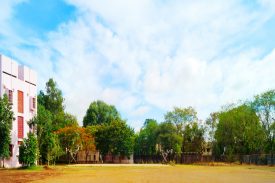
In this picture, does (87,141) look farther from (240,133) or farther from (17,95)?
(240,133)

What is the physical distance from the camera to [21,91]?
5059 cm

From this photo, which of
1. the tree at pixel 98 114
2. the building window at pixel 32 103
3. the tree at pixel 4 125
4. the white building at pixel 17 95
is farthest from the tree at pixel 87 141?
the tree at pixel 4 125

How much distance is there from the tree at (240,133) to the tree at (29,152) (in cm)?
4248

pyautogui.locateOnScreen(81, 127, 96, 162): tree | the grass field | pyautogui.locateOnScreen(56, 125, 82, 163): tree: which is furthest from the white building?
pyautogui.locateOnScreen(81, 127, 96, 162): tree

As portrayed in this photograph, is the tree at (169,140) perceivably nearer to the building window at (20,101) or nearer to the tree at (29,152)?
the building window at (20,101)

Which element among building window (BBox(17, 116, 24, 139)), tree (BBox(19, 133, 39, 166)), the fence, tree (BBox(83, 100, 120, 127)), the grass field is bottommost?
the fence

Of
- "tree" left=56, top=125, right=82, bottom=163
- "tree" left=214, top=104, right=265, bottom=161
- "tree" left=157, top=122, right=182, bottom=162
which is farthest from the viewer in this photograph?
"tree" left=157, top=122, right=182, bottom=162

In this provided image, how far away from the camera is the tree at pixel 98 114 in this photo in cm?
10094

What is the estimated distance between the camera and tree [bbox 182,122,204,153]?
86.9 m

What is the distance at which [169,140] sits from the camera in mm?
82375

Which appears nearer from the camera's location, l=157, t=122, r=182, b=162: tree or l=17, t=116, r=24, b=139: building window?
l=17, t=116, r=24, b=139: building window

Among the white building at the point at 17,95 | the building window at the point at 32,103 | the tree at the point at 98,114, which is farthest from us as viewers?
the tree at the point at 98,114

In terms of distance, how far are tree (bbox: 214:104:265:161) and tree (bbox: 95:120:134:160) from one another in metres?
17.1

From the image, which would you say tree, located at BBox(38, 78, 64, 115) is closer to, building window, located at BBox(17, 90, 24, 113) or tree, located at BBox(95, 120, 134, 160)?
tree, located at BBox(95, 120, 134, 160)
